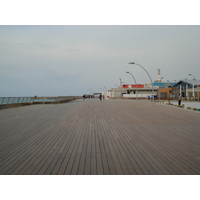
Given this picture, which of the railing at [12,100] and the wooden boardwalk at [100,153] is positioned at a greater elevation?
the railing at [12,100]

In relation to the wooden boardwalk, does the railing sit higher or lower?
higher

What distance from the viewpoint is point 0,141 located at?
7125 millimetres

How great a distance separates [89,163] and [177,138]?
3.94 m

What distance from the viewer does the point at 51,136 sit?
783cm

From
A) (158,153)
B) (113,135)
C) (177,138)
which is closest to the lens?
Result: (158,153)

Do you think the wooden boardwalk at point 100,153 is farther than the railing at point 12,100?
No

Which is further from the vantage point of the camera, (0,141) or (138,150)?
(0,141)

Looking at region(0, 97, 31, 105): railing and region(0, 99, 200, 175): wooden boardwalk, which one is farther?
region(0, 97, 31, 105): railing

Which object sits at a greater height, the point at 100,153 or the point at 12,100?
the point at 12,100

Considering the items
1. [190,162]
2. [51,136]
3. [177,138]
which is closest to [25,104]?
[51,136]

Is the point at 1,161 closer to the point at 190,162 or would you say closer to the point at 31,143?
the point at 31,143

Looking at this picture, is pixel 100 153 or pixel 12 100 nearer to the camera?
pixel 100 153
